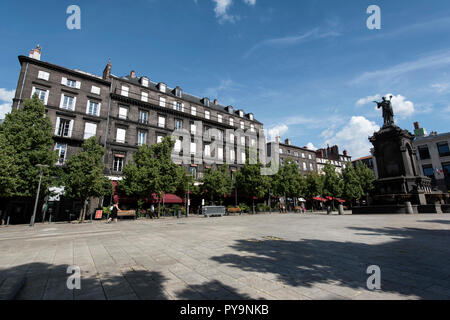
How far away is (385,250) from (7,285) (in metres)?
8.49

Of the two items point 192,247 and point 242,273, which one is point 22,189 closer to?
point 192,247

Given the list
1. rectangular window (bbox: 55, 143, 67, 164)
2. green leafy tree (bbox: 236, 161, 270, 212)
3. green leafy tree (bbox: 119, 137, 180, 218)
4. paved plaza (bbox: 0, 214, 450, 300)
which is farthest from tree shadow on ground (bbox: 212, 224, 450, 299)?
rectangular window (bbox: 55, 143, 67, 164)

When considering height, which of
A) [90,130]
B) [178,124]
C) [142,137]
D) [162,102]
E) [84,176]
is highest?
[162,102]

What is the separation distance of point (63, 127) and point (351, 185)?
4835 centimetres

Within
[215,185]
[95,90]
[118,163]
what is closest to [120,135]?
[118,163]

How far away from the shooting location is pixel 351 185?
1624 inches

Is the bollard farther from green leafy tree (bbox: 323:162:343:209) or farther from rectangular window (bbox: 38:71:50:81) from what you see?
rectangular window (bbox: 38:71:50:81)

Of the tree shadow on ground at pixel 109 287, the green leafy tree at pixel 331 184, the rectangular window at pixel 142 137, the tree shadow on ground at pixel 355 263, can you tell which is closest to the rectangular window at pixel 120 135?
the rectangular window at pixel 142 137

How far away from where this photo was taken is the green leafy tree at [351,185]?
4100 cm

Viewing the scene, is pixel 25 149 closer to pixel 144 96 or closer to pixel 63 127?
pixel 63 127

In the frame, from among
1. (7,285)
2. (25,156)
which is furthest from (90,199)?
(7,285)

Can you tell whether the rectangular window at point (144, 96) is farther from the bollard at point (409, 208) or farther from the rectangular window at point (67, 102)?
the bollard at point (409, 208)
